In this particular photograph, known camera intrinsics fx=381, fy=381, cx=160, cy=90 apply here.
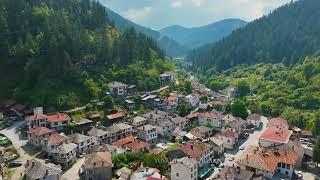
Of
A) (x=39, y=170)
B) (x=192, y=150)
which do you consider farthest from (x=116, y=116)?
(x=39, y=170)

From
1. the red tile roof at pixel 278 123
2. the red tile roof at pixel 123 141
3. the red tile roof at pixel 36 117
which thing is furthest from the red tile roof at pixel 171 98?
the red tile roof at pixel 36 117

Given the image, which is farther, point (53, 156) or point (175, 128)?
point (175, 128)

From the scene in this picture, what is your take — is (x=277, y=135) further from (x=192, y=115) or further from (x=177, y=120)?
(x=192, y=115)

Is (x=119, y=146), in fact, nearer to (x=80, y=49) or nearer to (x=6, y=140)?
(x=6, y=140)

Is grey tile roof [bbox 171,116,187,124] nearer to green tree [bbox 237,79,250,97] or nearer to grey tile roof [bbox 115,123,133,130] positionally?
grey tile roof [bbox 115,123,133,130]

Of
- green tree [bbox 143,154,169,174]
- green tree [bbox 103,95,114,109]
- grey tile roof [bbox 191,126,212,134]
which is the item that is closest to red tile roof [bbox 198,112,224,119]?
grey tile roof [bbox 191,126,212,134]

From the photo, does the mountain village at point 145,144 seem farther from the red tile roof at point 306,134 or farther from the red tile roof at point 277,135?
the red tile roof at point 306,134

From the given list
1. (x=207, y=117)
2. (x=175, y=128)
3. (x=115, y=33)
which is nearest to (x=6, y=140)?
(x=175, y=128)
